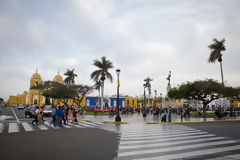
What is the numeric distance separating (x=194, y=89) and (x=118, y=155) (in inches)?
1107

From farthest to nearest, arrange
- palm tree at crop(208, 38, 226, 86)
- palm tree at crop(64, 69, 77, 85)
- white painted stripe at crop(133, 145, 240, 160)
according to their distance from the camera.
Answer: palm tree at crop(64, 69, 77, 85)
palm tree at crop(208, 38, 226, 86)
white painted stripe at crop(133, 145, 240, 160)

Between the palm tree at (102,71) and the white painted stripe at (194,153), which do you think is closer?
the white painted stripe at (194,153)

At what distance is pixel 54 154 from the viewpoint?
6172 millimetres

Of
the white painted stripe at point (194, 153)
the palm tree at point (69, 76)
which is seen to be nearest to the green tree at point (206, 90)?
the white painted stripe at point (194, 153)

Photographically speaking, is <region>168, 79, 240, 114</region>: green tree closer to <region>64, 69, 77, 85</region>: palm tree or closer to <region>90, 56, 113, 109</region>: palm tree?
<region>90, 56, 113, 109</region>: palm tree

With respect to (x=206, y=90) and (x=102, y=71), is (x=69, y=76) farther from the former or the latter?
(x=206, y=90)

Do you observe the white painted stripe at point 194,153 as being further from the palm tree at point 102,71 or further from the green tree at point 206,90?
the palm tree at point 102,71

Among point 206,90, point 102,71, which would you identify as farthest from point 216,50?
point 102,71

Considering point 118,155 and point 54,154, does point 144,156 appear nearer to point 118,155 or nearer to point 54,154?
point 118,155

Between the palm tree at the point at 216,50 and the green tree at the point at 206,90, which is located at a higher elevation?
the palm tree at the point at 216,50

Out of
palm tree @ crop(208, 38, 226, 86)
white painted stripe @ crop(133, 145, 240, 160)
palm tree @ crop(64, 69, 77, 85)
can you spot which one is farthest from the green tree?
palm tree @ crop(64, 69, 77, 85)

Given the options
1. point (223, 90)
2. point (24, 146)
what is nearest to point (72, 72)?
point (223, 90)

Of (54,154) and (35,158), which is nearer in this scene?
(35,158)

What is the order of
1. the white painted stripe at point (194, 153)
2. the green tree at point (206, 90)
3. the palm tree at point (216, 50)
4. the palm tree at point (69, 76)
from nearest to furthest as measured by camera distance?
the white painted stripe at point (194, 153) → the green tree at point (206, 90) → the palm tree at point (216, 50) → the palm tree at point (69, 76)
